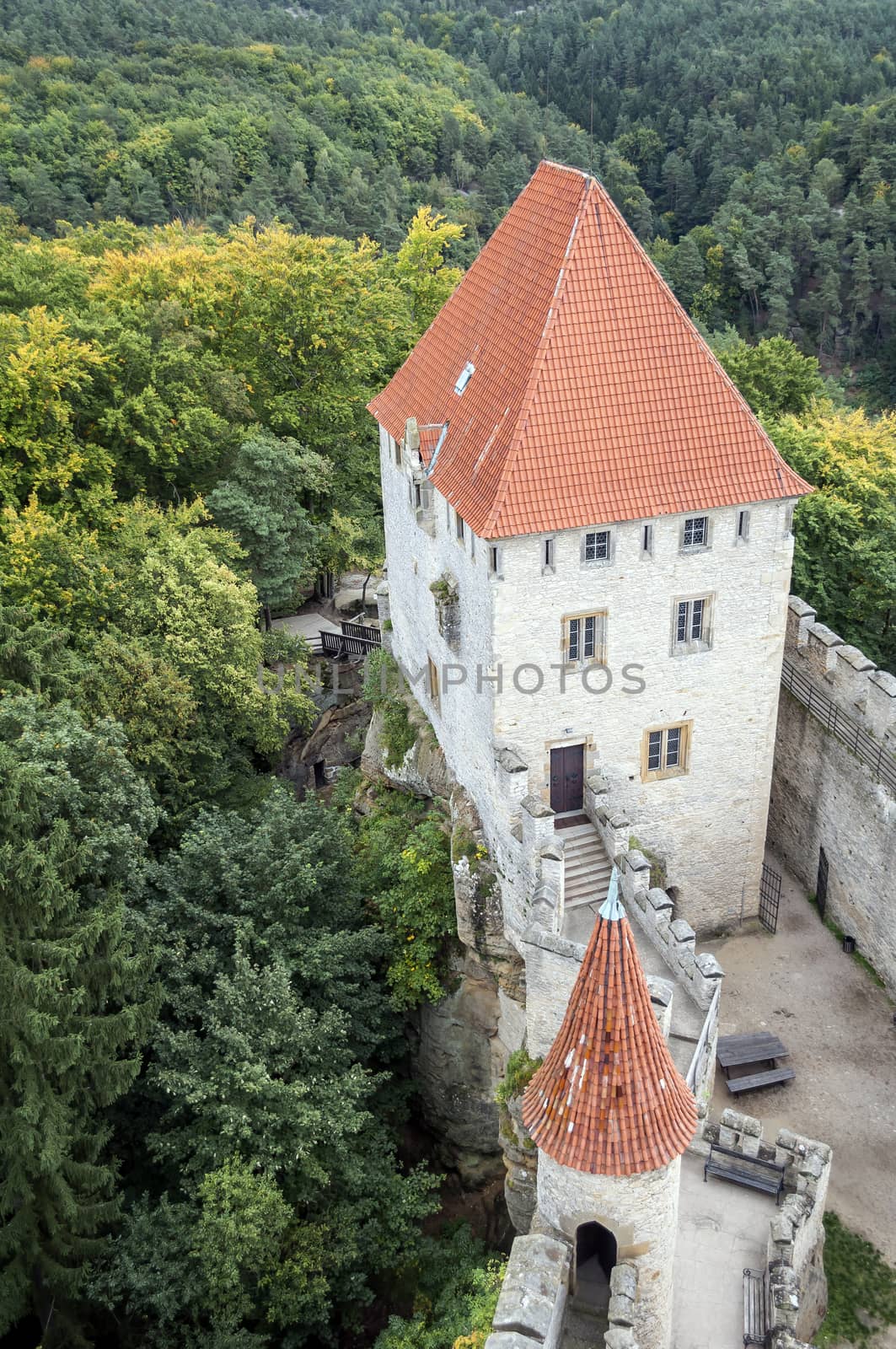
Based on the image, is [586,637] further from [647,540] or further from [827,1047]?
[827,1047]

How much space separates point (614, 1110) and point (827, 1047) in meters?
12.2

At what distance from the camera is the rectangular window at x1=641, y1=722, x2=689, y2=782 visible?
30344mm

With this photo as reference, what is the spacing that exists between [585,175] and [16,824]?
20543 mm

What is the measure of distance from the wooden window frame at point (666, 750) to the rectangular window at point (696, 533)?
4672mm

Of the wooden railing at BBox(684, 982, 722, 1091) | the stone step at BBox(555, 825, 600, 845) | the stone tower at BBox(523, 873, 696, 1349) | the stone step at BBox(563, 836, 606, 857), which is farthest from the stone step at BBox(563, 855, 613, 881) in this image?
the stone tower at BBox(523, 873, 696, 1349)

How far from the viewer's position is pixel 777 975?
31094 millimetres

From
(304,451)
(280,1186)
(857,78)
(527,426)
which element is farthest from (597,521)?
(857,78)

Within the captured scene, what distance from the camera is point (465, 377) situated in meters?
30.5

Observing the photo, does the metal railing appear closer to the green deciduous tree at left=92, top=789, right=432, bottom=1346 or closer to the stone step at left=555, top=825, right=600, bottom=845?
the stone step at left=555, top=825, right=600, bottom=845

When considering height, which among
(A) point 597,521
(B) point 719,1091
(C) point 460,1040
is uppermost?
(A) point 597,521

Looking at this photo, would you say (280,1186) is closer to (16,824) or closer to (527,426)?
(16,824)

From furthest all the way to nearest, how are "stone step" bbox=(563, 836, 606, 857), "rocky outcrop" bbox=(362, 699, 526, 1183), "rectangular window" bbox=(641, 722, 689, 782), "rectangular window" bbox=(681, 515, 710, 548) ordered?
1. "rocky outcrop" bbox=(362, 699, 526, 1183)
2. "rectangular window" bbox=(641, 722, 689, 782)
3. "stone step" bbox=(563, 836, 606, 857)
4. "rectangular window" bbox=(681, 515, 710, 548)

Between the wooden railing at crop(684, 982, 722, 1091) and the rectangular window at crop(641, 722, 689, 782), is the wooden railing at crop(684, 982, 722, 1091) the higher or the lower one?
the lower one

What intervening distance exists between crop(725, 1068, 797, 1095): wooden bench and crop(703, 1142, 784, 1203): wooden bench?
9.09 feet
